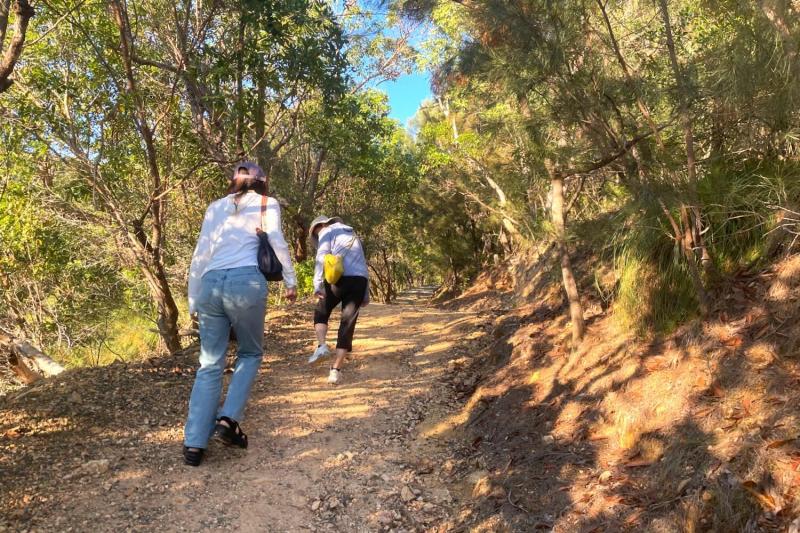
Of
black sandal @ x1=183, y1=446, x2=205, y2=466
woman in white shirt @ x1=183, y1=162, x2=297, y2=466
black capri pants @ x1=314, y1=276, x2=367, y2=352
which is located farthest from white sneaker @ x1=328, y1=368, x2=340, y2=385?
black sandal @ x1=183, y1=446, x2=205, y2=466

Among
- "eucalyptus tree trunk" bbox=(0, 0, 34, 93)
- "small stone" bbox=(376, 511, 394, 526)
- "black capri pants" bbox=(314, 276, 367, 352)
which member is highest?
"eucalyptus tree trunk" bbox=(0, 0, 34, 93)

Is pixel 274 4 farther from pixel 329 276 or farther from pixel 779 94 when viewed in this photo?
pixel 779 94

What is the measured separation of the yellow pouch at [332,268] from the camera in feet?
17.4

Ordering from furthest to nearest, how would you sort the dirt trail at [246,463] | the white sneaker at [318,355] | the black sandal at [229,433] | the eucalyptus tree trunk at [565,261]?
1. the white sneaker at [318,355]
2. the eucalyptus tree trunk at [565,261]
3. the black sandal at [229,433]
4. the dirt trail at [246,463]

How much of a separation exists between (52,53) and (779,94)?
7597mm

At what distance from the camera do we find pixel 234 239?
3.73 m

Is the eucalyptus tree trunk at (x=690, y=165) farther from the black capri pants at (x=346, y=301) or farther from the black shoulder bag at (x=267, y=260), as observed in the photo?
the black capri pants at (x=346, y=301)

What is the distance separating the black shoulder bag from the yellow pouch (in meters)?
1.47

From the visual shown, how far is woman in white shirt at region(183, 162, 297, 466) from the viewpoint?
11.5ft

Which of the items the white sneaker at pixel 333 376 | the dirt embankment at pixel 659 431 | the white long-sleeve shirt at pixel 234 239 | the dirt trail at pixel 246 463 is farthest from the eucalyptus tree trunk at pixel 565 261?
the white long-sleeve shirt at pixel 234 239

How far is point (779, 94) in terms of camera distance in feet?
11.2

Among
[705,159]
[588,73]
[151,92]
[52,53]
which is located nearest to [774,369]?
[705,159]

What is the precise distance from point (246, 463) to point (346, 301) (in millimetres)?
2191

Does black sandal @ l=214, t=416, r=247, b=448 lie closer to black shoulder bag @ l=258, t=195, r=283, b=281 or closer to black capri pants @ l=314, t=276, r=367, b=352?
black shoulder bag @ l=258, t=195, r=283, b=281
